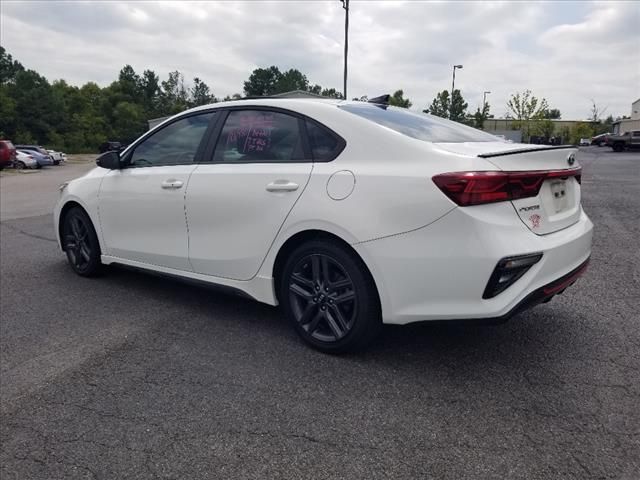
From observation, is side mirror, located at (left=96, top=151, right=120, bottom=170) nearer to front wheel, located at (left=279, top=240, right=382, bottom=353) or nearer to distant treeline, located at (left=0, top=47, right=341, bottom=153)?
front wheel, located at (left=279, top=240, right=382, bottom=353)

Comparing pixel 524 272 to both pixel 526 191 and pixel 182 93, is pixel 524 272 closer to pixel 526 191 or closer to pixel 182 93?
pixel 526 191

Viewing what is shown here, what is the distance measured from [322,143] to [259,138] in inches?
22.1

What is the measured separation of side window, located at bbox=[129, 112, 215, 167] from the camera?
148 inches

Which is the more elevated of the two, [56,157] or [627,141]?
[627,141]

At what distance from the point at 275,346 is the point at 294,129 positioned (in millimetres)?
1432

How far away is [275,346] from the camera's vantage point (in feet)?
10.6

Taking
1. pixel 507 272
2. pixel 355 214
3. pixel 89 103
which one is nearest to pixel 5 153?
pixel 355 214

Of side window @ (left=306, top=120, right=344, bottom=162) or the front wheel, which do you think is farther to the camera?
side window @ (left=306, top=120, right=344, bottom=162)

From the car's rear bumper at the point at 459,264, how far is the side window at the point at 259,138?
2.90ft

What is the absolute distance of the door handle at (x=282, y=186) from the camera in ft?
9.87

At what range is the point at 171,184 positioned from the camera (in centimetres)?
374

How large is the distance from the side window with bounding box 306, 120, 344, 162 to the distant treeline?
128 feet

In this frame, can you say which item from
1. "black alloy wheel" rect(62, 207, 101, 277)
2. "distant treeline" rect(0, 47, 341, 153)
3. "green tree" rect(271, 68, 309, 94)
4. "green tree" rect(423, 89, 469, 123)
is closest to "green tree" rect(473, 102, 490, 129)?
"green tree" rect(423, 89, 469, 123)

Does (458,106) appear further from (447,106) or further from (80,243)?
(80,243)
